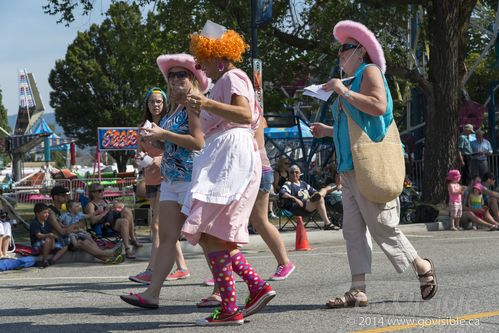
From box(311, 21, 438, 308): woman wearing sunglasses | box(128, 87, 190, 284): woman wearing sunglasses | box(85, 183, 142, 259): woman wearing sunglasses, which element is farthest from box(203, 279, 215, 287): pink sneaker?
box(85, 183, 142, 259): woman wearing sunglasses

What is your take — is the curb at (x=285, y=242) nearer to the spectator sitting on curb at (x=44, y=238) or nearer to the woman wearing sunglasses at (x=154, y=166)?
the spectator sitting on curb at (x=44, y=238)

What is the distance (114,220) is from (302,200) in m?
4.01

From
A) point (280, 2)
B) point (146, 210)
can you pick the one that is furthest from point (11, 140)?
point (146, 210)

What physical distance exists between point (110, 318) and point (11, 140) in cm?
3562

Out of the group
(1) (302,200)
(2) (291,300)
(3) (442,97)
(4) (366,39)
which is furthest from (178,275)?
(3) (442,97)

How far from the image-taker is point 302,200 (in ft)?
49.8

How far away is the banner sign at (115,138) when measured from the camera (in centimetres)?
2848

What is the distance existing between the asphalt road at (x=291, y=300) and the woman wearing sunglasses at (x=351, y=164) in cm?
24

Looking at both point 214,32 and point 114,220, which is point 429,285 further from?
point 114,220

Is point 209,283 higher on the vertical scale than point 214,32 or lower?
lower

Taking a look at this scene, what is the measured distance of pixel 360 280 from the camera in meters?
6.27

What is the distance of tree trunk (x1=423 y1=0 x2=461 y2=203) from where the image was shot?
18547mm

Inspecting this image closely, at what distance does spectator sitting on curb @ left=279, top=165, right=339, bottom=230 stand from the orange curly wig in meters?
9.41

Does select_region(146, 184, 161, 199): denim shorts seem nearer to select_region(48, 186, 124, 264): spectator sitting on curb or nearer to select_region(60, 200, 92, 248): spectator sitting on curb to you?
select_region(48, 186, 124, 264): spectator sitting on curb
